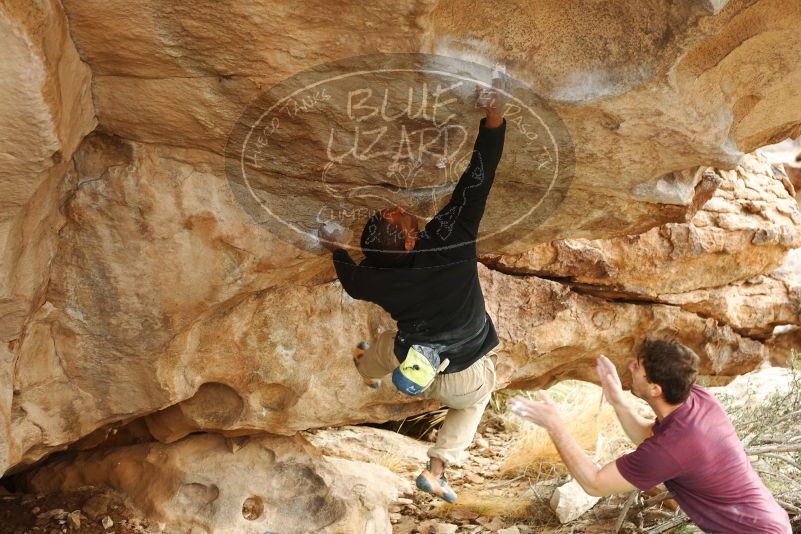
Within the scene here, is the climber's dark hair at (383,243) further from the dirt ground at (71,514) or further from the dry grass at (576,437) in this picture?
the dry grass at (576,437)

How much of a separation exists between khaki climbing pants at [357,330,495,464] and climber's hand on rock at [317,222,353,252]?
0.55m

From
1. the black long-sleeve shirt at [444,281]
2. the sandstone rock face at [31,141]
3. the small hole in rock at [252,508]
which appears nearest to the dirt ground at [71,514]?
the small hole in rock at [252,508]

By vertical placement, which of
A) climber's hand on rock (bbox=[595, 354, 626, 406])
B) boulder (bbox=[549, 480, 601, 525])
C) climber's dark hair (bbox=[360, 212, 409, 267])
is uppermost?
climber's dark hair (bbox=[360, 212, 409, 267])

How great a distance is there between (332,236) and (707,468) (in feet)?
5.56

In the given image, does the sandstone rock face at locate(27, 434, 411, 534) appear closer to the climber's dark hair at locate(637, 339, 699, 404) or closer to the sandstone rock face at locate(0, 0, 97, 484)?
the sandstone rock face at locate(0, 0, 97, 484)

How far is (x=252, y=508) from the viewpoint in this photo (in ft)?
14.0

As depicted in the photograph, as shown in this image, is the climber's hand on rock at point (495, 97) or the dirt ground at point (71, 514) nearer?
the climber's hand on rock at point (495, 97)

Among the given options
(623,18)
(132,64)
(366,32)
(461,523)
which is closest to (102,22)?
(132,64)

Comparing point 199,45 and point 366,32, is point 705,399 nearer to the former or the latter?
point 366,32

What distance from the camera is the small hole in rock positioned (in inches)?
166

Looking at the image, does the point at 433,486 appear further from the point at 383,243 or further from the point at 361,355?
the point at 383,243

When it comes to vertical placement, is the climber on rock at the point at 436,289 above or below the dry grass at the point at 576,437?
above

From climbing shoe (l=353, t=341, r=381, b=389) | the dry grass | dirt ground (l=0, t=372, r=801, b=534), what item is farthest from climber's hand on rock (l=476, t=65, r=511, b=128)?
the dry grass

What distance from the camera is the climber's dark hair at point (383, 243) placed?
3.29m
